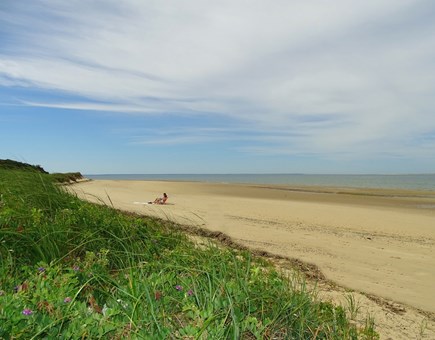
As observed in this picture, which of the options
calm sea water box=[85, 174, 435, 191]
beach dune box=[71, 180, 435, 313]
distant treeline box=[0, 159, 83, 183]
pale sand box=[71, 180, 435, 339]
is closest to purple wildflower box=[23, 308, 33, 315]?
pale sand box=[71, 180, 435, 339]

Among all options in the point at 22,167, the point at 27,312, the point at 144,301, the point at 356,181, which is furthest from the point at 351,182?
the point at 27,312

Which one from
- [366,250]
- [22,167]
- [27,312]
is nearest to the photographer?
[27,312]

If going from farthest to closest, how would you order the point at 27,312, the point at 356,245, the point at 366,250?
the point at 356,245 → the point at 366,250 → the point at 27,312

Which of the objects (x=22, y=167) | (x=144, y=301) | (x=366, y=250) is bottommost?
(x=366, y=250)

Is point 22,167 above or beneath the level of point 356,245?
above

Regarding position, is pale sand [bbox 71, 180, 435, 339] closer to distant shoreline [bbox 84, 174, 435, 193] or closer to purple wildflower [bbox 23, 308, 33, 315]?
purple wildflower [bbox 23, 308, 33, 315]

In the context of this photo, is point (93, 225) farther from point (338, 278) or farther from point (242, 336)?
point (338, 278)

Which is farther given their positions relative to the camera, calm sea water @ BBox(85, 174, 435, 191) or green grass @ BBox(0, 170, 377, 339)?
calm sea water @ BBox(85, 174, 435, 191)

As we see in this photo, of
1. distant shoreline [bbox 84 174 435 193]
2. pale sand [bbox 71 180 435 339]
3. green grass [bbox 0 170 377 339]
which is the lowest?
pale sand [bbox 71 180 435 339]

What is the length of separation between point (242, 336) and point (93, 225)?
3053 millimetres

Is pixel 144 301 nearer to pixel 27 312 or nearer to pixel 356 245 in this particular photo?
pixel 27 312

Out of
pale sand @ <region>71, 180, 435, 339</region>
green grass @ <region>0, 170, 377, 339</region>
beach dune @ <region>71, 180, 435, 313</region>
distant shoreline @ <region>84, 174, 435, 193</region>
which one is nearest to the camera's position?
green grass @ <region>0, 170, 377, 339</region>

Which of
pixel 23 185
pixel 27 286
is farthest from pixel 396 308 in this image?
pixel 23 185

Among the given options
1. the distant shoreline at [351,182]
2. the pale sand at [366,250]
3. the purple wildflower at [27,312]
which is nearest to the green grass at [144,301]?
the purple wildflower at [27,312]
